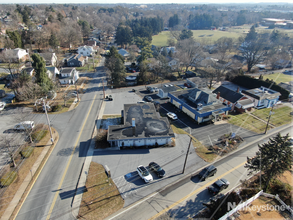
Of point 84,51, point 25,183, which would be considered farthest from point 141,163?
point 84,51

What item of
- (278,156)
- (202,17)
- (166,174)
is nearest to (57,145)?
(166,174)

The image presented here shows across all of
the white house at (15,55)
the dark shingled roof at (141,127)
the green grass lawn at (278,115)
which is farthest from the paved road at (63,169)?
the white house at (15,55)

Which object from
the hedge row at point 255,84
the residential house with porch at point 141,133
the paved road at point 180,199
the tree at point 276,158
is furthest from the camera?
the hedge row at point 255,84

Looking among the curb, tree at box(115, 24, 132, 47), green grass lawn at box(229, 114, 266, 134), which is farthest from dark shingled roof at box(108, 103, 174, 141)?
tree at box(115, 24, 132, 47)

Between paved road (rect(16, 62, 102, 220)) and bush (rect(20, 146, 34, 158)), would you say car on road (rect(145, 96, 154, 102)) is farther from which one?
bush (rect(20, 146, 34, 158))

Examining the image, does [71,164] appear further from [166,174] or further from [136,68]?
[136,68]

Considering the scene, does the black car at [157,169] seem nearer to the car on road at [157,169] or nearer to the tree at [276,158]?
the car on road at [157,169]

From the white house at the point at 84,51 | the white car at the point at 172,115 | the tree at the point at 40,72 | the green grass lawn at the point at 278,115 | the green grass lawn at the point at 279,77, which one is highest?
the tree at the point at 40,72
